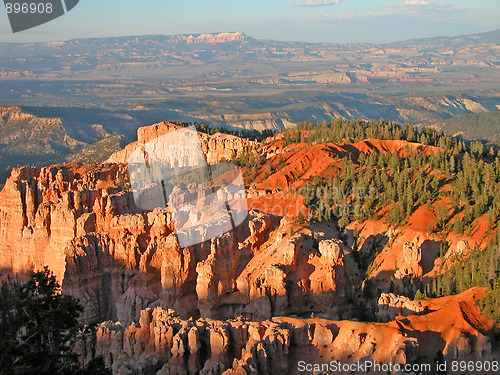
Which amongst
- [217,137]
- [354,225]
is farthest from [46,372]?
[217,137]

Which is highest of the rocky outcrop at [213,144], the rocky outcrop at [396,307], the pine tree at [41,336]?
the pine tree at [41,336]

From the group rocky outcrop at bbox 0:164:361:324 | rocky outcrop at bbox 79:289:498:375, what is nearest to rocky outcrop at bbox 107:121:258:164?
rocky outcrop at bbox 0:164:361:324

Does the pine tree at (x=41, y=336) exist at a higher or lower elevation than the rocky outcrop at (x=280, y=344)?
higher

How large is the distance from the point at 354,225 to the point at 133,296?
928 inches

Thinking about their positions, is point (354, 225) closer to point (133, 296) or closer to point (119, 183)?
point (133, 296)

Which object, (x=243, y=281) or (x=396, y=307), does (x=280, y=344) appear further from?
(x=243, y=281)

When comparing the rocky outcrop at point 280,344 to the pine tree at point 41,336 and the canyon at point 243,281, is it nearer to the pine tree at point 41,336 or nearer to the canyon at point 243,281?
the canyon at point 243,281

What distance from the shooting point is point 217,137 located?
378 feet

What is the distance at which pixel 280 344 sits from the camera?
38438 millimetres

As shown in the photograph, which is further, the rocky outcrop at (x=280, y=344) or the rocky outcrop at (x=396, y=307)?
the rocky outcrop at (x=396, y=307)

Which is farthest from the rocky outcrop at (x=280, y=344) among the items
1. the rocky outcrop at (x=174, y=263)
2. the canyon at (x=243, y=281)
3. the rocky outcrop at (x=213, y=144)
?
the rocky outcrop at (x=213, y=144)

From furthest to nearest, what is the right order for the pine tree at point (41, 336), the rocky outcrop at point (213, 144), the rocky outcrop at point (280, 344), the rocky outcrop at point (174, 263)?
the rocky outcrop at point (213, 144)
the rocky outcrop at point (174, 263)
the rocky outcrop at point (280, 344)
the pine tree at point (41, 336)

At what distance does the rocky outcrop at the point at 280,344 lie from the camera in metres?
37.8

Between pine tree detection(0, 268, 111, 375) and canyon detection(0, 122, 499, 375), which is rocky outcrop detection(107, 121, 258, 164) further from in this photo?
pine tree detection(0, 268, 111, 375)
